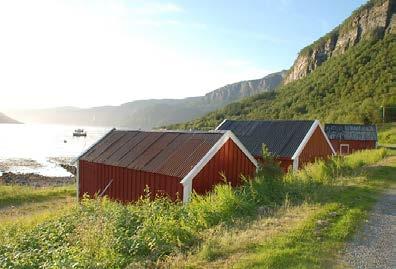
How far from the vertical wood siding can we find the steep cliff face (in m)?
101

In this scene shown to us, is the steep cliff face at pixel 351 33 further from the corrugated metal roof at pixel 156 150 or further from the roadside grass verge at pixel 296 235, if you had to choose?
the roadside grass verge at pixel 296 235

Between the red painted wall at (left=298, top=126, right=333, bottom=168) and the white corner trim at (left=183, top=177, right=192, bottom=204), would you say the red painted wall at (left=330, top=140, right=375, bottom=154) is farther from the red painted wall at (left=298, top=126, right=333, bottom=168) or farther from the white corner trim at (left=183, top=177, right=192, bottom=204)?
the white corner trim at (left=183, top=177, right=192, bottom=204)

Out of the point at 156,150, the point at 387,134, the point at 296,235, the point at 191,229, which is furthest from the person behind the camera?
the point at 387,134

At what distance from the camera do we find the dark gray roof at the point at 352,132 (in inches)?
1928

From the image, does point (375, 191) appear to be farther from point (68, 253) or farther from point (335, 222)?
point (68, 253)

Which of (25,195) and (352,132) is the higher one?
(352,132)

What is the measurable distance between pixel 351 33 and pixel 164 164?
122 meters

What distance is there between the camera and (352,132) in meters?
50.8

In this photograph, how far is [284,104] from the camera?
10569cm

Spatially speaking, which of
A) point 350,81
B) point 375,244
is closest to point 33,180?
point 375,244

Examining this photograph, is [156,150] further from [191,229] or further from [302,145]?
[302,145]

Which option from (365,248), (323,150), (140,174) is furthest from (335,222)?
(323,150)

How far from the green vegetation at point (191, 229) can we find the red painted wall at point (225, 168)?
7.35 ft

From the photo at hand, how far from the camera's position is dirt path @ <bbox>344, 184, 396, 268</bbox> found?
7.62 metres
